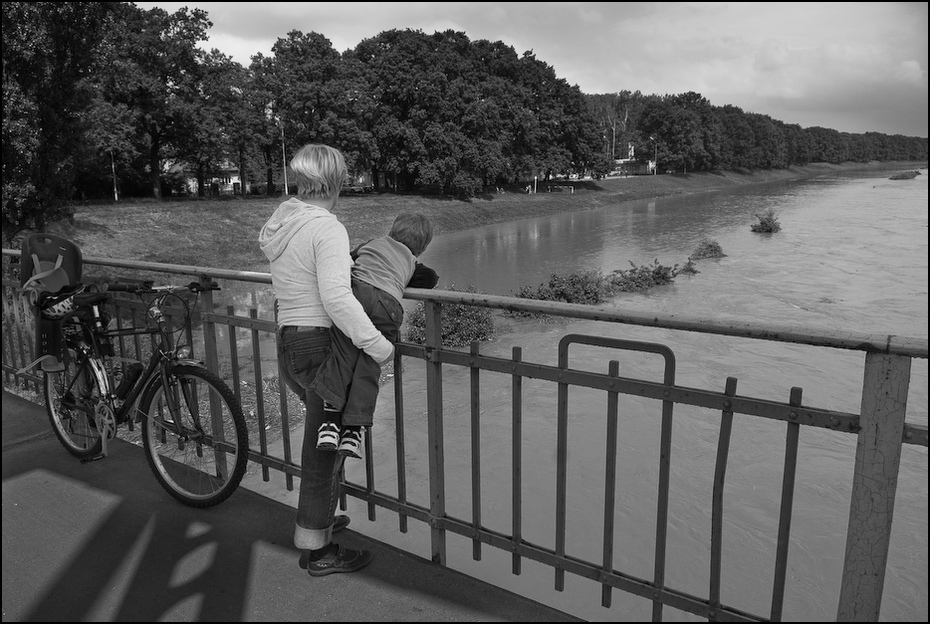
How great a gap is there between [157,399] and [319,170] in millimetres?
1845

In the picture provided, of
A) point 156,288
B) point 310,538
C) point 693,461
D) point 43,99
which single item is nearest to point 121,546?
point 310,538

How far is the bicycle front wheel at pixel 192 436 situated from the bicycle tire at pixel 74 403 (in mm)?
465

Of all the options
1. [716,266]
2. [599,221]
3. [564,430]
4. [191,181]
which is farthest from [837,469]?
[191,181]

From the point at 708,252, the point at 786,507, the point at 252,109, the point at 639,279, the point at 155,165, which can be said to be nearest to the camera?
the point at 786,507

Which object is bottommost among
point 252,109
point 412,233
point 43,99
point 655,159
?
point 412,233

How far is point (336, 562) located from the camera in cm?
306

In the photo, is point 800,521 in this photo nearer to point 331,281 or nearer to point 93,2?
point 331,281

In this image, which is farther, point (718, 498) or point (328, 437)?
point (328, 437)

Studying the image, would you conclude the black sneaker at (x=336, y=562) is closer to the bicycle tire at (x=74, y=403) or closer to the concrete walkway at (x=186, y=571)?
the concrete walkway at (x=186, y=571)

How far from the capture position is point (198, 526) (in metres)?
3.48

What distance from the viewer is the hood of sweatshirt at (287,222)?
2754mm

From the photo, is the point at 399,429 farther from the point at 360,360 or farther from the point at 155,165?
the point at 155,165

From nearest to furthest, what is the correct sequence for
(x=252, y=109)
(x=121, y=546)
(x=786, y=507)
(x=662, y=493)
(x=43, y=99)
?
(x=786, y=507)
(x=662, y=493)
(x=121, y=546)
(x=43, y=99)
(x=252, y=109)

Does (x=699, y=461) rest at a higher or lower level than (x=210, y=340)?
lower
